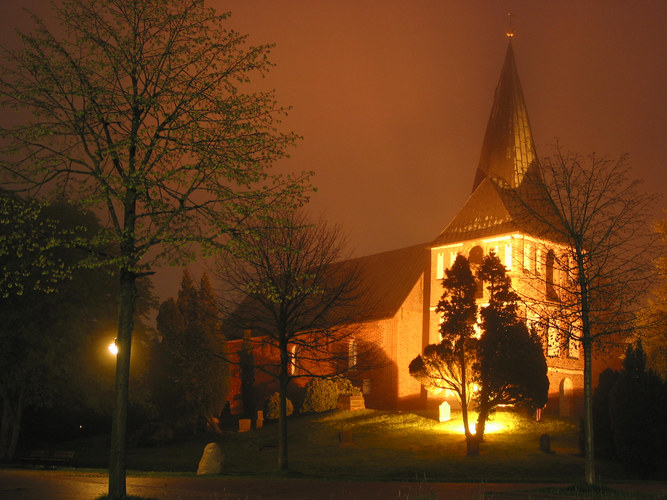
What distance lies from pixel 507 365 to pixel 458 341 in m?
2.27

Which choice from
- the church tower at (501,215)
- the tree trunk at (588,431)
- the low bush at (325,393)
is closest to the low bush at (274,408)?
the low bush at (325,393)

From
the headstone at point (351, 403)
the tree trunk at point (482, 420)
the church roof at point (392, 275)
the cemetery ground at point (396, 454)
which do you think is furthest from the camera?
the church roof at point (392, 275)

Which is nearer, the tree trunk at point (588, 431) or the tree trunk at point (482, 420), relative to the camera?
the tree trunk at point (588, 431)

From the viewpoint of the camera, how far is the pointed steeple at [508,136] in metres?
45.2

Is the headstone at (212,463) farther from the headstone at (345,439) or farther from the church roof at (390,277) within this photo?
the church roof at (390,277)

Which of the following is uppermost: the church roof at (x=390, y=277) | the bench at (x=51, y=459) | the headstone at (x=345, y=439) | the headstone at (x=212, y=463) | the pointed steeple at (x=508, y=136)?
the pointed steeple at (x=508, y=136)

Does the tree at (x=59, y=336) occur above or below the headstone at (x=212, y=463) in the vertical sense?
above

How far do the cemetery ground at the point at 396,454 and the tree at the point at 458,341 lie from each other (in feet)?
7.89

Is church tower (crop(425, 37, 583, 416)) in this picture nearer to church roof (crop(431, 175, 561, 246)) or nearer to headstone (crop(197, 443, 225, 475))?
church roof (crop(431, 175, 561, 246))

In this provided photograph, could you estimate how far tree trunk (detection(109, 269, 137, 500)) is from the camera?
1323 centimetres

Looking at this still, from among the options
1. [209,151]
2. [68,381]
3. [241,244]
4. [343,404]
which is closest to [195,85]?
[209,151]

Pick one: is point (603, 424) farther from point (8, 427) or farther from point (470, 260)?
point (8, 427)

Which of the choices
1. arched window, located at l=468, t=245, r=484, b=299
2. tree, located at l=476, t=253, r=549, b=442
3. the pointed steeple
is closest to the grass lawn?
tree, located at l=476, t=253, r=549, b=442

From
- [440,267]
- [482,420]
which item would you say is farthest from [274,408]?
[482,420]
